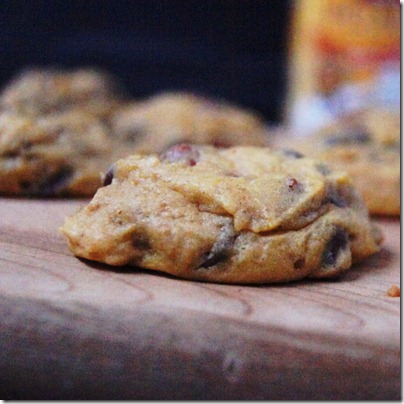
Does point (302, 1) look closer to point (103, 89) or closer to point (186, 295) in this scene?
point (103, 89)

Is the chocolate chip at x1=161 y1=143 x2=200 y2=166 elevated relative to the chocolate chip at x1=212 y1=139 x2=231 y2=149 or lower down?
elevated

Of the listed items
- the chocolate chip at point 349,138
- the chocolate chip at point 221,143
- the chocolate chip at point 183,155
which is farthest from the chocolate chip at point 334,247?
the chocolate chip at point 221,143

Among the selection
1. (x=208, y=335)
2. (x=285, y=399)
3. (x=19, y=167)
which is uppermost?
(x=19, y=167)

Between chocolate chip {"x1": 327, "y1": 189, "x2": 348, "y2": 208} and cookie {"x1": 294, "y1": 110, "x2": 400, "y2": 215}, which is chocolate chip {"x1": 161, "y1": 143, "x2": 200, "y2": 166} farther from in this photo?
cookie {"x1": 294, "y1": 110, "x2": 400, "y2": 215}

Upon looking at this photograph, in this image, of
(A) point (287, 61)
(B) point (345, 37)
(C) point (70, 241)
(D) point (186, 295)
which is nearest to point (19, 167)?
(C) point (70, 241)

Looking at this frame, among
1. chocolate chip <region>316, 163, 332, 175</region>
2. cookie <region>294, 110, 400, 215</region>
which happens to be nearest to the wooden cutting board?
chocolate chip <region>316, 163, 332, 175</region>

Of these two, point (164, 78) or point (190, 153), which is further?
point (164, 78)

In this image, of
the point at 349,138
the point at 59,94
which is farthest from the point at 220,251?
the point at 59,94
